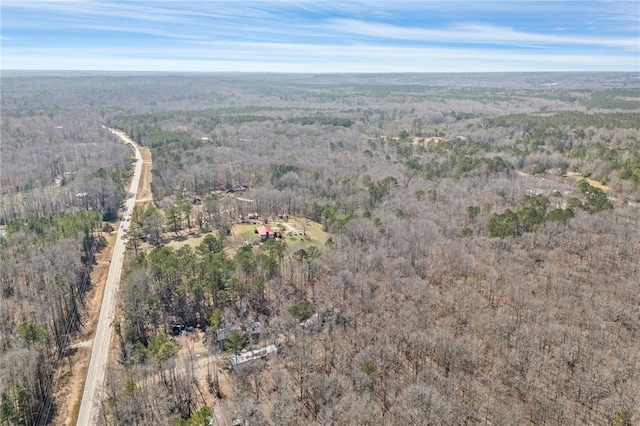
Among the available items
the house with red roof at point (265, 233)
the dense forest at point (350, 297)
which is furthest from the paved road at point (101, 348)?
the house with red roof at point (265, 233)

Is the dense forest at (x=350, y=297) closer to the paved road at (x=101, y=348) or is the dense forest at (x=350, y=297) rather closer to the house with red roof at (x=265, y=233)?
the house with red roof at (x=265, y=233)

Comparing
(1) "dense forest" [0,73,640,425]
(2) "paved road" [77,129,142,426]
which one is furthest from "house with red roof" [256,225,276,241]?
(2) "paved road" [77,129,142,426]

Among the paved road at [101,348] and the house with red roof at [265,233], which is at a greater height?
the house with red roof at [265,233]

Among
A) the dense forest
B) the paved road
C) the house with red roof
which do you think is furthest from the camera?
the house with red roof

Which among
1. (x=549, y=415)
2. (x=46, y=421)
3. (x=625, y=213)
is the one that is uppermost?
(x=625, y=213)

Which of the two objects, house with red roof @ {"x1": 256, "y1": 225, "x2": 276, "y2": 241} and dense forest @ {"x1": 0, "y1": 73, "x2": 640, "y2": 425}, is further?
house with red roof @ {"x1": 256, "y1": 225, "x2": 276, "y2": 241}

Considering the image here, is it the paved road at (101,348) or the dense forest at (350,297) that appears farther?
the paved road at (101,348)

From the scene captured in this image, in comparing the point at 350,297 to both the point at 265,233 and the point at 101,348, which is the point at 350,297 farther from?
the point at 265,233

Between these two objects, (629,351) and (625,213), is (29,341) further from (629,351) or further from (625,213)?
(625,213)

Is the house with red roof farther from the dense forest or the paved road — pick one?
the paved road

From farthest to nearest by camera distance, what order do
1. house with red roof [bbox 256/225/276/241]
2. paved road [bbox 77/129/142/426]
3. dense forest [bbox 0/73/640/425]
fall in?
house with red roof [bbox 256/225/276/241] → paved road [bbox 77/129/142/426] → dense forest [bbox 0/73/640/425]

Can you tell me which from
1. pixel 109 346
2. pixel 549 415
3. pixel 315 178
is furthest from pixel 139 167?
pixel 549 415
